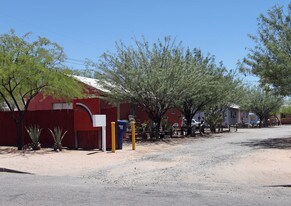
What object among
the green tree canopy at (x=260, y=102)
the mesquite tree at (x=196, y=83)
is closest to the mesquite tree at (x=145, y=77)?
the mesquite tree at (x=196, y=83)

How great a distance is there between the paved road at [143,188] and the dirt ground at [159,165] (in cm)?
3

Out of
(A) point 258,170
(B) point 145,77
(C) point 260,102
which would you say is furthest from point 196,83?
(C) point 260,102

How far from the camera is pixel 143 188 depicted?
9.58 m

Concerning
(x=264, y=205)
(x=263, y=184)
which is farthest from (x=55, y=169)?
(x=264, y=205)

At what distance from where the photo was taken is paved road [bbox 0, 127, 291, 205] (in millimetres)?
8062

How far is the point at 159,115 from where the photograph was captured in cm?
2417

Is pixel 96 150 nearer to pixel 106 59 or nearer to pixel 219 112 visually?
pixel 106 59

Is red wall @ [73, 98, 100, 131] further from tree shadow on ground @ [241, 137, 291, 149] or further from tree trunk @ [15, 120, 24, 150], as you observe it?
tree shadow on ground @ [241, 137, 291, 149]

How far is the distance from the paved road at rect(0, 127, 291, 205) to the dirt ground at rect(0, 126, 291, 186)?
28 millimetres

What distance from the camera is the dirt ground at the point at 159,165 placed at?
430 inches

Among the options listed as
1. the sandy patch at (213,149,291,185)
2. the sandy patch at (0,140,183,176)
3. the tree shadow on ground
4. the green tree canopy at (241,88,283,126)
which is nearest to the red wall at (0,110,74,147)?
the sandy patch at (0,140,183,176)

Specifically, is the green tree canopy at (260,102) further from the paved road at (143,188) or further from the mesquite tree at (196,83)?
the paved road at (143,188)

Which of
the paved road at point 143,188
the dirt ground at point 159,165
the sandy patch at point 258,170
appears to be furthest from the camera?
the dirt ground at point 159,165

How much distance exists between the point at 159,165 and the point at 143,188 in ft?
12.0
